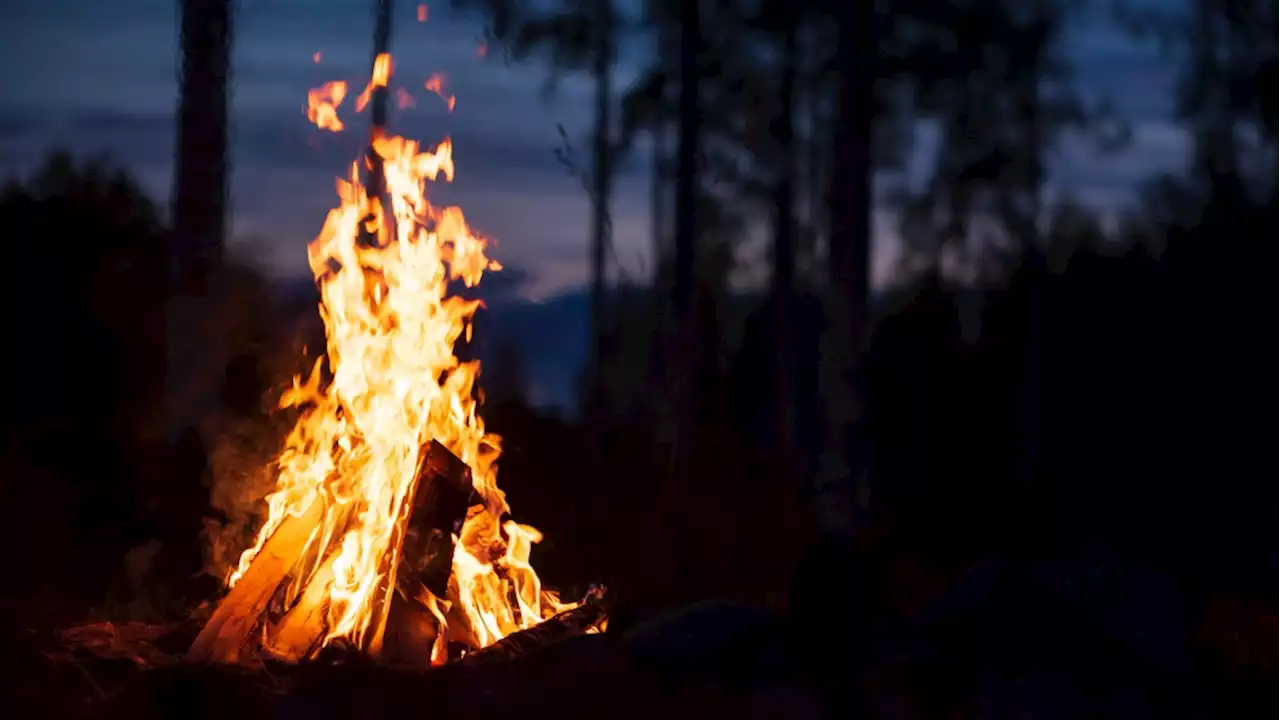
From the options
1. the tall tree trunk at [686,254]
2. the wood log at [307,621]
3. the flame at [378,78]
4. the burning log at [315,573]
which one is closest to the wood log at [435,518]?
the burning log at [315,573]

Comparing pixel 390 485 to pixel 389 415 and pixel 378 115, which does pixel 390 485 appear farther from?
pixel 378 115

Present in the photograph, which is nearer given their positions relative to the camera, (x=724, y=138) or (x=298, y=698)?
(x=298, y=698)

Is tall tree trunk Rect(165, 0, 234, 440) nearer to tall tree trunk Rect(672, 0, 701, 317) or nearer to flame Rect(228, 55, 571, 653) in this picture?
flame Rect(228, 55, 571, 653)

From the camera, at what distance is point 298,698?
25.1ft

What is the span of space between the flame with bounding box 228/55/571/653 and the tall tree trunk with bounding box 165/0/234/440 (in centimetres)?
183

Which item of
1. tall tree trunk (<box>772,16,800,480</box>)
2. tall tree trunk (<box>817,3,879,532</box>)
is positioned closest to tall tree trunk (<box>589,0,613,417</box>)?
tall tree trunk (<box>772,16,800,480</box>)

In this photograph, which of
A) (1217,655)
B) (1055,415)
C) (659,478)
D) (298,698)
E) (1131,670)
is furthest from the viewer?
(1055,415)

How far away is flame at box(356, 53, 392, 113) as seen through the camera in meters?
9.86

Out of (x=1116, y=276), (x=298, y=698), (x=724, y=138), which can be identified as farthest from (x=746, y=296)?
(x=298, y=698)

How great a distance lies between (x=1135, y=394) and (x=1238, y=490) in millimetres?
2114

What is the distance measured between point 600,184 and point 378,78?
48.2 ft

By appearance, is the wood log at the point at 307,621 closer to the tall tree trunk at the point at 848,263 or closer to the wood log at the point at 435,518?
the wood log at the point at 435,518

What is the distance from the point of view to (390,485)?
9172mm

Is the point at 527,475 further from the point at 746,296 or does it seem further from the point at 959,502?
the point at 746,296
